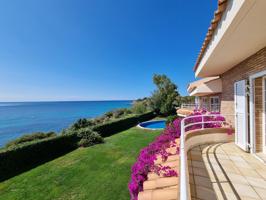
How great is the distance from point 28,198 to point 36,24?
42.5 ft

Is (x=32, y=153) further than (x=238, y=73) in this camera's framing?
Yes

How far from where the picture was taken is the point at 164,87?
3384 cm

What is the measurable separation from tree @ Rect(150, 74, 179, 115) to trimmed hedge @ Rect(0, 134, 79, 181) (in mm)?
21757

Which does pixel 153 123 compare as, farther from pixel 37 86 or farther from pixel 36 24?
pixel 37 86

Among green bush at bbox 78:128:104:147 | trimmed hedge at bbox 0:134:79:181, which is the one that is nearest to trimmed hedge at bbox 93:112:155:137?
green bush at bbox 78:128:104:147

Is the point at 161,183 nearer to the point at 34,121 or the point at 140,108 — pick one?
the point at 140,108

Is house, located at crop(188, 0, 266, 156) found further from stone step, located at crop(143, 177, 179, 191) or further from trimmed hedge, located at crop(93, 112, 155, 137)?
trimmed hedge, located at crop(93, 112, 155, 137)

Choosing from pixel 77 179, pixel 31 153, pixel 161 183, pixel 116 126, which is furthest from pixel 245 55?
pixel 116 126

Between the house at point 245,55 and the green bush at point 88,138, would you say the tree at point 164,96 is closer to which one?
the green bush at point 88,138

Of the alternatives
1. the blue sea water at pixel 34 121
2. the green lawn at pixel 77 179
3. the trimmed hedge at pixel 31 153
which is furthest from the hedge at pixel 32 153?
the blue sea water at pixel 34 121

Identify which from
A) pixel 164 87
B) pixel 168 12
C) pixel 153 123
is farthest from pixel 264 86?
pixel 164 87

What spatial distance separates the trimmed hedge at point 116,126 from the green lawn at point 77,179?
515cm

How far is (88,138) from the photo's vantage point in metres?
13.8

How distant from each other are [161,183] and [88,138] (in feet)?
40.9
